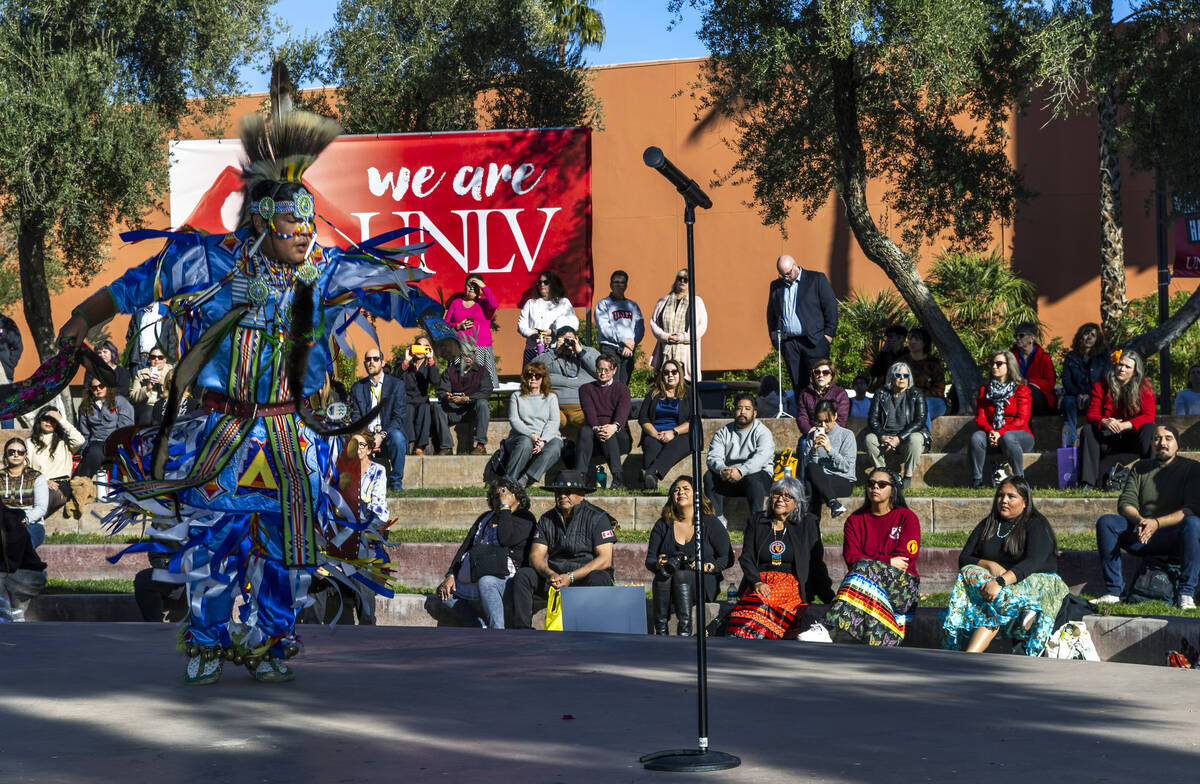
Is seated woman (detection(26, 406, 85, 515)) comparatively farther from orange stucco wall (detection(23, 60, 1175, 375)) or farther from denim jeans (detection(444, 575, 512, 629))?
orange stucco wall (detection(23, 60, 1175, 375))

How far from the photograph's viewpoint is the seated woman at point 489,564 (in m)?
9.81

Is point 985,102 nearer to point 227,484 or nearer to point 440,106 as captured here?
point 440,106

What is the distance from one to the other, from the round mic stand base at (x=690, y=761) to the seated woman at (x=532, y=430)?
26.5 ft

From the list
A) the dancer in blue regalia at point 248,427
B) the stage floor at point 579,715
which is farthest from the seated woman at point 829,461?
the dancer in blue regalia at point 248,427

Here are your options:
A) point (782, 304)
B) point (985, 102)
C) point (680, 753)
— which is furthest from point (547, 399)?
point (680, 753)

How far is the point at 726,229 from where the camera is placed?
2220cm

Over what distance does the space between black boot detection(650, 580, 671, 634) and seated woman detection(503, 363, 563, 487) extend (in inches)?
128

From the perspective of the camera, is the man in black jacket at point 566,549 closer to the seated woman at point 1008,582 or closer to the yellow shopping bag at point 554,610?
the yellow shopping bag at point 554,610

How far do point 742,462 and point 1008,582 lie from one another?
140 inches

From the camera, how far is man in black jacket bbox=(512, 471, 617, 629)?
9695 millimetres

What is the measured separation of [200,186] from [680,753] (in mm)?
13589

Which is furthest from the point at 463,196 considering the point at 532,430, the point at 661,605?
the point at 661,605

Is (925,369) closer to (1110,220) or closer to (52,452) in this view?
(1110,220)

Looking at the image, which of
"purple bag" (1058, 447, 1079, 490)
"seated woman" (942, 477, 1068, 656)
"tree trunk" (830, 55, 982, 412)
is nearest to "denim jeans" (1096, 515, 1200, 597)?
"seated woman" (942, 477, 1068, 656)
